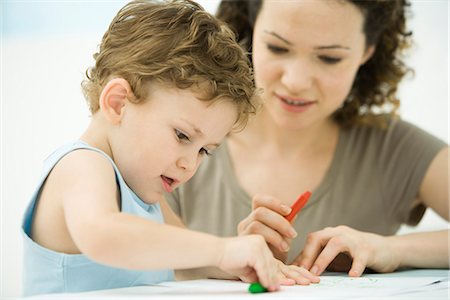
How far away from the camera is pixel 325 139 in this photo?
1559 millimetres

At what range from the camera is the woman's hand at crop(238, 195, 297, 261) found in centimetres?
102

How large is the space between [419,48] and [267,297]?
3.60ft

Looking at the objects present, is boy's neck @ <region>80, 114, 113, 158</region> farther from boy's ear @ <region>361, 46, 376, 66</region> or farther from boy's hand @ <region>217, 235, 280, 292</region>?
boy's ear @ <region>361, 46, 376, 66</region>

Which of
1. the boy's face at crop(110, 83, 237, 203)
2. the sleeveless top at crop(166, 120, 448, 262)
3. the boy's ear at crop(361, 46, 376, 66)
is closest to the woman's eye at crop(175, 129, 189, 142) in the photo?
the boy's face at crop(110, 83, 237, 203)

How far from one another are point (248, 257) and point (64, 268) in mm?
244

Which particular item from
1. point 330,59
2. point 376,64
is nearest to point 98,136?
point 330,59

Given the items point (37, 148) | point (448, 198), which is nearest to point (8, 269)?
point (37, 148)

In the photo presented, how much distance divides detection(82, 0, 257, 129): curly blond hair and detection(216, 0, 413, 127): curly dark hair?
53cm

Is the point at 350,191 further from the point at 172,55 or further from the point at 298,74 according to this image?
the point at 172,55

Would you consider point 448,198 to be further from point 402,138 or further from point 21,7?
point 21,7

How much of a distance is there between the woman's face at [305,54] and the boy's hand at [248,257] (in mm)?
575

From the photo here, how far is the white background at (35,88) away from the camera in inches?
39.2

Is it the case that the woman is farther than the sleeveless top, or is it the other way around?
the sleeveless top

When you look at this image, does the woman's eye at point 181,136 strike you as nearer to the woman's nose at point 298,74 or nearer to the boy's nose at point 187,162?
the boy's nose at point 187,162
